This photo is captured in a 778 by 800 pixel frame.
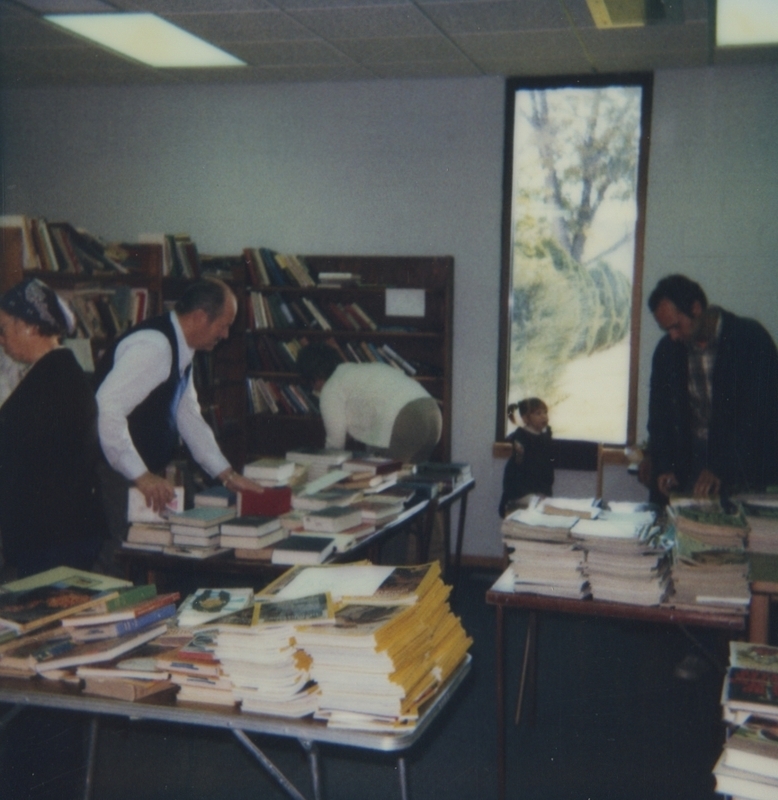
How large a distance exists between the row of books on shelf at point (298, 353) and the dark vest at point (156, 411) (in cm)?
212

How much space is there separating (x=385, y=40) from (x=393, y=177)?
3.59ft

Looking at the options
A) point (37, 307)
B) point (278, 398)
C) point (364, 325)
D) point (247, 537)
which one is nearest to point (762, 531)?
point (247, 537)

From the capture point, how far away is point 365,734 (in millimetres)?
1633

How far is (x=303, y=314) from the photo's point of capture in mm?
5676

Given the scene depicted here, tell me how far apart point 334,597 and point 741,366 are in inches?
97.8

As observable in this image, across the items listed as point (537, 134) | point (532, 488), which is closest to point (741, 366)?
point (532, 488)

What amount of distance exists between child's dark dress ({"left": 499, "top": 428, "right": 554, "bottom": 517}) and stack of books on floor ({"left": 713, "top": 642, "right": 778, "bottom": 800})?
3.16 metres

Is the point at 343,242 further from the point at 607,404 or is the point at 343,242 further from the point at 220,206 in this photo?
the point at 607,404

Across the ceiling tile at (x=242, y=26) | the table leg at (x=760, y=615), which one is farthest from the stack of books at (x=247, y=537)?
the ceiling tile at (x=242, y=26)

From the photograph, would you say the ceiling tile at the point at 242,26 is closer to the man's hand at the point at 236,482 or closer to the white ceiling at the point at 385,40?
the white ceiling at the point at 385,40

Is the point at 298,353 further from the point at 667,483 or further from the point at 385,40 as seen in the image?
the point at 667,483

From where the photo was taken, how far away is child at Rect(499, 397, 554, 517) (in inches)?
199

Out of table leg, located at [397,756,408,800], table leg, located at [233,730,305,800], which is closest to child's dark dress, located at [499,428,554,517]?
table leg, located at [397,756,408,800]

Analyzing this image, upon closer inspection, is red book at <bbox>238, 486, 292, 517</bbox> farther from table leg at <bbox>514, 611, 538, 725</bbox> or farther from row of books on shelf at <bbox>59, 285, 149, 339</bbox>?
row of books on shelf at <bbox>59, 285, 149, 339</bbox>
